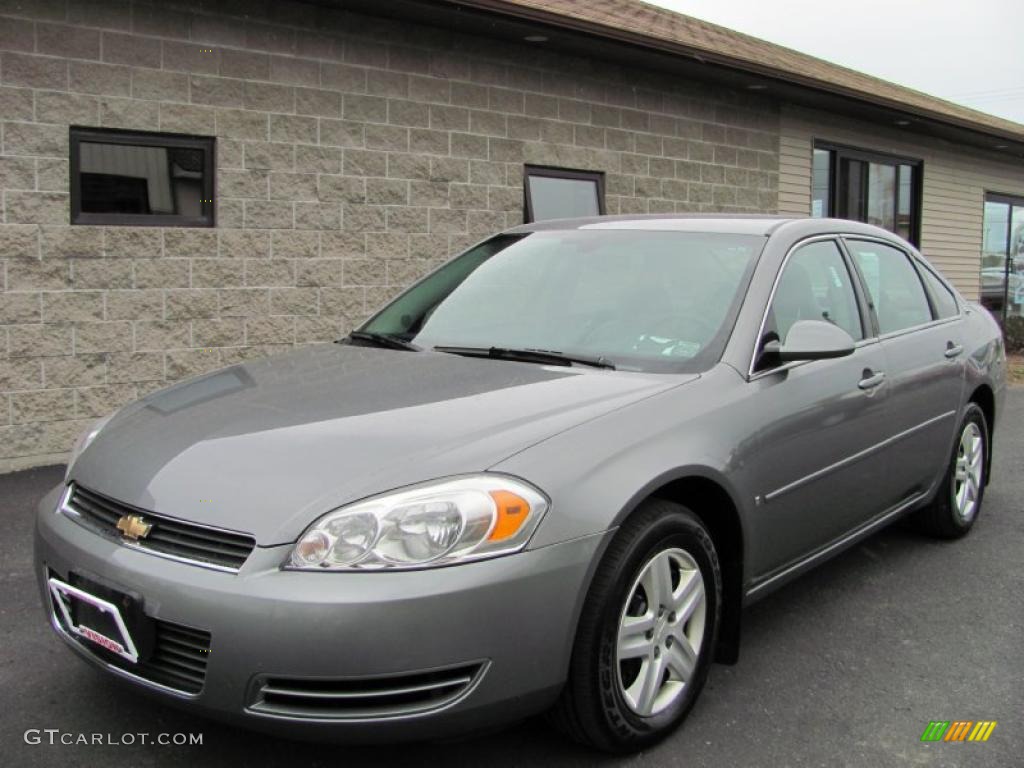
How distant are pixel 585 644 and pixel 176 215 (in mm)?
5242

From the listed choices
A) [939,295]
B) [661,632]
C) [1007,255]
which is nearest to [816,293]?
[939,295]

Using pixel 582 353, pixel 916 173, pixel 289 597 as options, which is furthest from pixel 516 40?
pixel 916 173

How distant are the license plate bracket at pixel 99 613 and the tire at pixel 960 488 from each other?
3813mm

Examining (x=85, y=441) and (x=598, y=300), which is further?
(x=598, y=300)

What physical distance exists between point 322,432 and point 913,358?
282cm

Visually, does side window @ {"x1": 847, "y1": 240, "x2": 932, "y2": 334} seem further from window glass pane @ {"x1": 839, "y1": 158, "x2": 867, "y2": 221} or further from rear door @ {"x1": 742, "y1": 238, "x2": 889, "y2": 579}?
window glass pane @ {"x1": 839, "y1": 158, "x2": 867, "y2": 221}

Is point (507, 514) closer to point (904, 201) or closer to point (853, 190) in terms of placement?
point (853, 190)

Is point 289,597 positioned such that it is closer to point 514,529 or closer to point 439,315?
point 514,529

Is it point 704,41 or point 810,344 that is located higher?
point 704,41

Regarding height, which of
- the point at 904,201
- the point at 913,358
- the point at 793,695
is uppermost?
the point at 904,201

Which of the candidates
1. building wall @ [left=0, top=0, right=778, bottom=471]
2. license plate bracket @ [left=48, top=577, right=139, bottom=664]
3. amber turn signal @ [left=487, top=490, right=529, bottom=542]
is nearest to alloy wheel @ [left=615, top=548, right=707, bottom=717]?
amber turn signal @ [left=487, top=490, right=529, bottom=542]

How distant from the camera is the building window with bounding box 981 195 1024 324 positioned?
1636cm

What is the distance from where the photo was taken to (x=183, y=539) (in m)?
2.48

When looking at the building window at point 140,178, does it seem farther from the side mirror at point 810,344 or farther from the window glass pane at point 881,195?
the window glass pane at point 881,195
